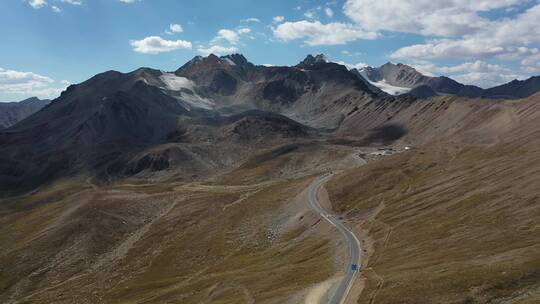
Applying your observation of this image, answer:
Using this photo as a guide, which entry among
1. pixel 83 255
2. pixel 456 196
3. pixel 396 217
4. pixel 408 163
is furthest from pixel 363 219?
pixel 83 255

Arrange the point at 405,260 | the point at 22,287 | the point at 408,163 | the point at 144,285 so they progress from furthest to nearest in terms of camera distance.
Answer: the point at 408,163 < the point at 22,287 < the point at 144,285 < the point at 405,260

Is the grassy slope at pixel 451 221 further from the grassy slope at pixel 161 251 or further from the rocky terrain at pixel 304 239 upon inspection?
the grassy slope at pixel 161 251

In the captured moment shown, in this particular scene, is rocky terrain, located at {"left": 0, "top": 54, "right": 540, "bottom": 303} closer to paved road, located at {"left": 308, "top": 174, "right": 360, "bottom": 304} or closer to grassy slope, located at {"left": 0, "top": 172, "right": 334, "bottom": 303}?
grassy slope, located at {"left": 0, "top": 172, "right": 334, "bottom": 303}

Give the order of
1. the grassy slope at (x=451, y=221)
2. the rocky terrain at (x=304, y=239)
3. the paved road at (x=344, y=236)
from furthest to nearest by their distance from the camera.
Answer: the rocky terrain at (x=304, y=239) < the paved road at (x=344, y=236) < the grassy slope at (x=451, y=221)

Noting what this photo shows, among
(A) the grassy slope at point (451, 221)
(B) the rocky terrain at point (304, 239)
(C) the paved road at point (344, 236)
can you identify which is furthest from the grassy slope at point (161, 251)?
(A) the grassy slope at point (451, 221)

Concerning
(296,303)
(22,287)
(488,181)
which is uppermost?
(488,181)

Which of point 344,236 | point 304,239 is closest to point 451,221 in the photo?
point 344,236

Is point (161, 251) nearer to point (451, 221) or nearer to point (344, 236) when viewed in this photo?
point (344, 236)

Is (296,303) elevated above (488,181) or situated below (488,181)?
below

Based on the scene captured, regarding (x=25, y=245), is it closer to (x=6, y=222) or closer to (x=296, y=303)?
(x=6, y=222)
